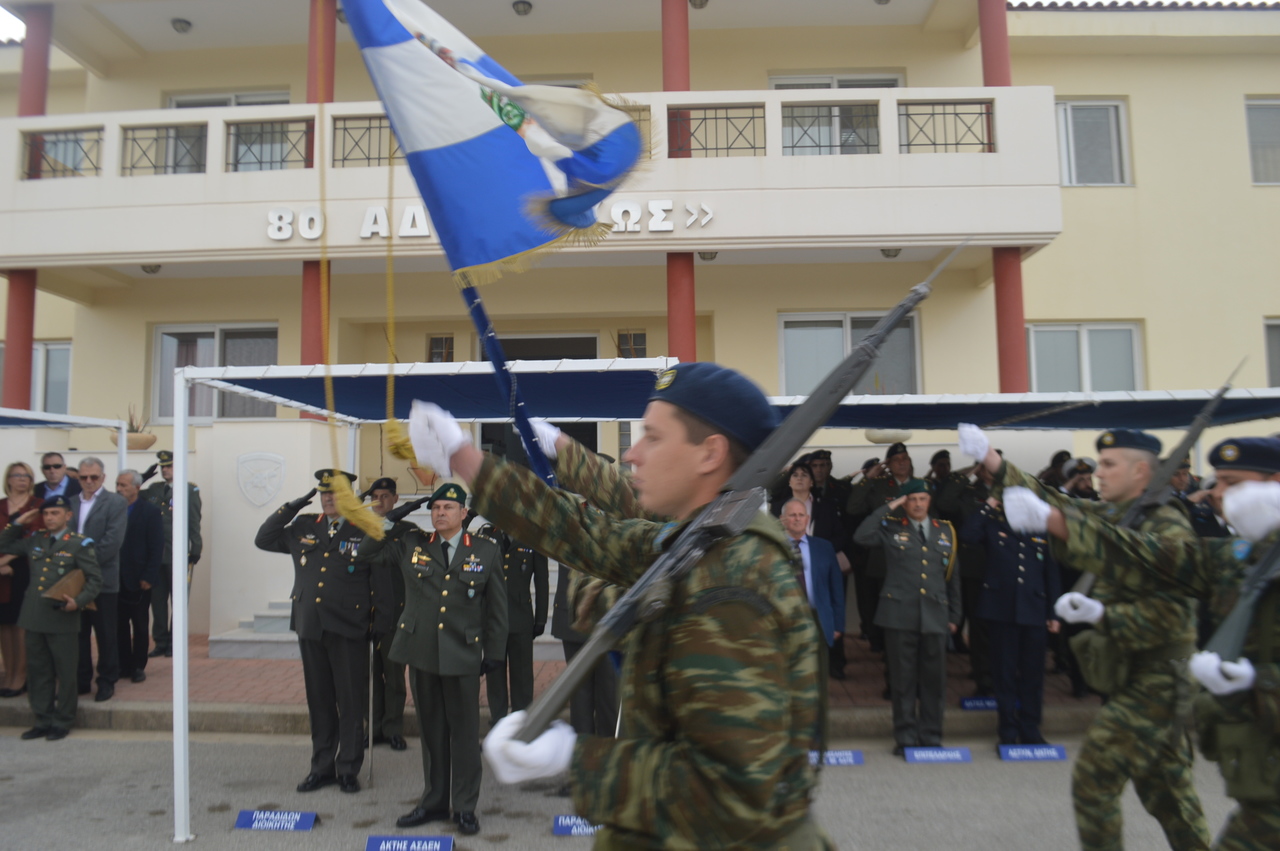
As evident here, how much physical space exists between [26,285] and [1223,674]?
44.0ft

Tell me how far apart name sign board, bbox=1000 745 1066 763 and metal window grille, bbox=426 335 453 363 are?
8904 mm

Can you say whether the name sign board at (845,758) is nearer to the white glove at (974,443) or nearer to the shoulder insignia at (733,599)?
the white glove at (974,443)

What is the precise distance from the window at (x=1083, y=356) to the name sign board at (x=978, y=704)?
622cm

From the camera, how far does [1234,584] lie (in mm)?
3195

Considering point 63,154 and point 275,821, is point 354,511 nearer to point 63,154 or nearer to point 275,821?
point 275,821

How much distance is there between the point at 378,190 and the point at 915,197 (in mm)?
6627

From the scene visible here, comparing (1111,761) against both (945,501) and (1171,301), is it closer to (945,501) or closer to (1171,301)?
(945,501)

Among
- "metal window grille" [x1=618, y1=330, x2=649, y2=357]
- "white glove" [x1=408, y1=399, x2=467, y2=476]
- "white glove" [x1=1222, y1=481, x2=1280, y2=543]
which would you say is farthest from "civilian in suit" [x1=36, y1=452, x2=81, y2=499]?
"white glove" [x1=1222, y1=481, x2=1280, y2=543]

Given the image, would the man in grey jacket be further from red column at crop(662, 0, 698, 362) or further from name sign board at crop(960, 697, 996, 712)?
red column at crop(662, 0, 698, 362)

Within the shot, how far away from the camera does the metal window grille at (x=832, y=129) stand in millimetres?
11586

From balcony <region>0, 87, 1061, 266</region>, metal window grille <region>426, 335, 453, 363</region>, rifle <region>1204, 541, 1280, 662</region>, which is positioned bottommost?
rifle <region>1204, 541, 1280, 662</region>

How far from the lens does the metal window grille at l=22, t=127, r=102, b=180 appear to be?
1126 cm

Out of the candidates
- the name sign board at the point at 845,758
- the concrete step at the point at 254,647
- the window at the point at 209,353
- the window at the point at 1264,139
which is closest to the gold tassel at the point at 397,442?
the name sign board at the point at 845,758

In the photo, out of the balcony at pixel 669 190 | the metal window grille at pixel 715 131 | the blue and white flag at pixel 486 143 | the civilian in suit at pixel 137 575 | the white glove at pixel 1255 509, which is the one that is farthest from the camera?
the metal window grille at pixel 715 131
